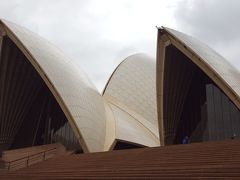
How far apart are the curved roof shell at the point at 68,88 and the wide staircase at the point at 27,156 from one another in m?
2.25

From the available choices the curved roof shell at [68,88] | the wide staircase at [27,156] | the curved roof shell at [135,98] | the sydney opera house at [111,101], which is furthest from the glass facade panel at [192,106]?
the wide staircase at [27,156]

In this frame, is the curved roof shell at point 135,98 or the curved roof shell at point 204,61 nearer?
the curved roof shell at point 204,61

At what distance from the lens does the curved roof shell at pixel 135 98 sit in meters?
21.8

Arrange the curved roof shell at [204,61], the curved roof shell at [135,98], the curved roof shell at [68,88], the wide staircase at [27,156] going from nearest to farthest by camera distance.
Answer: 1. the curved roof shell at [204,61]
2. the wide staircase at [27,156]
3. the curved roof shell at [68,88]
4. the curved roof shell at [135,98]

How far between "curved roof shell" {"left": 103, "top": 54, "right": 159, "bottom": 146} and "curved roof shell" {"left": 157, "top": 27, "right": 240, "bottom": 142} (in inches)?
170

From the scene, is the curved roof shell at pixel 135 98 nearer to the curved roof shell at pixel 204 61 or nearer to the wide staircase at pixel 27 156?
the wide staircase at pixel 27 156

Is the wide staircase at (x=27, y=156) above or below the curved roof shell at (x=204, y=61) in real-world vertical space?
below

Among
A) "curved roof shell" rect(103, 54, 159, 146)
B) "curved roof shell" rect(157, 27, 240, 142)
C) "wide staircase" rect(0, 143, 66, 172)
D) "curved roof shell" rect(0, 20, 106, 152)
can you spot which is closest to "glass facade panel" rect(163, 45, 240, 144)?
"curved roof shell" rect(157, 27, 240, 142)

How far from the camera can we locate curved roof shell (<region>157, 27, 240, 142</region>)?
15.9 m

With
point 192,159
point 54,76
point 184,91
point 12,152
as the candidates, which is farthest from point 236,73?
point 12,152

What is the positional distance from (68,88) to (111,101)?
21.0ft

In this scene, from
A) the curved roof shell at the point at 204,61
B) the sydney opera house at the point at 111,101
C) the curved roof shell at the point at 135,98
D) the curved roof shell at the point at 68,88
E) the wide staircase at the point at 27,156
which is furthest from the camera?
the curved roof shell at the point at 135,98

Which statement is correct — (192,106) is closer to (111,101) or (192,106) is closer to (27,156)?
(111,101)

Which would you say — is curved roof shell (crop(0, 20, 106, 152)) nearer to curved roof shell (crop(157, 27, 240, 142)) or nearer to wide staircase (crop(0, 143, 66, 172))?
wide staircase (crop(0, 143, 66, 172))
